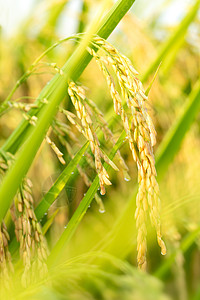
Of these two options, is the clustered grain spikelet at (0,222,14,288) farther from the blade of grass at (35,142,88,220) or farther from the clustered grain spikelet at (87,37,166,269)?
the clustered grain spikelet at (87,37,166,269)

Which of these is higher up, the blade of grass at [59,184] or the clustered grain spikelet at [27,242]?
the blade of grass at [59,184]

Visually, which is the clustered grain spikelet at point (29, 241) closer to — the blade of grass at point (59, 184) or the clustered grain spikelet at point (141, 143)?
the blade of grass at point (59, 184)

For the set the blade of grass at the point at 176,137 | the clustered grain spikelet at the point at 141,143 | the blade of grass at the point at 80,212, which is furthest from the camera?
the blade of grass at the point at 176,137

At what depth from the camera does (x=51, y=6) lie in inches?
69.5

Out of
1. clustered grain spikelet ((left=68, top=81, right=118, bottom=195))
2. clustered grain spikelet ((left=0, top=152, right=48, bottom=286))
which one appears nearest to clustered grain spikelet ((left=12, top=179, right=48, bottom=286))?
clustered grain spikelet ((left=0, top=152, right=48, bottom=286))

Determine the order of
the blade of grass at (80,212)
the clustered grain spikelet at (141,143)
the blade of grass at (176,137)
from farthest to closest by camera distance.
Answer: the blade of grass at (176,137), the blade of grass at (80,212), the clustered grain spikelet at (141,143)

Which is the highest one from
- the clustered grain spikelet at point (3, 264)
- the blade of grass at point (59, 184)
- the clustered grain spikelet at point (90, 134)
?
the clustered grain spikelet at point (90, 134)

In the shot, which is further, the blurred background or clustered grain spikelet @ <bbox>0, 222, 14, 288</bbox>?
the blurred background

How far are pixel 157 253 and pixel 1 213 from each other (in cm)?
146

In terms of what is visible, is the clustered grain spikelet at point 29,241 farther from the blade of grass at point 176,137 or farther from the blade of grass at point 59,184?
the blade of grass at point 176,137

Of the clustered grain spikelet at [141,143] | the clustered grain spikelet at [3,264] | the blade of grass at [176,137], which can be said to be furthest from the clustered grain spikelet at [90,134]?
the blade of grass at [176,137]

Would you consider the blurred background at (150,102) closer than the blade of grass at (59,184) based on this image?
No

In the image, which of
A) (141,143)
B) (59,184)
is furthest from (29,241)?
(141,143)

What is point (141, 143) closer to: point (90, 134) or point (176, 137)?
point (90, 134)
